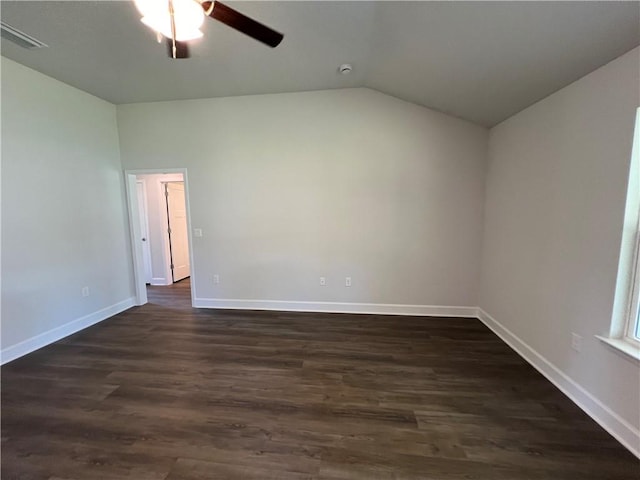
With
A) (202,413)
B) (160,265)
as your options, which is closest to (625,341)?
(202,413)

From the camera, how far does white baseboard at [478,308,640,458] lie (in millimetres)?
1697

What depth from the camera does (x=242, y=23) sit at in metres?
1.56

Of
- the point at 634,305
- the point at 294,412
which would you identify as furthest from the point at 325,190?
the point at 634,305

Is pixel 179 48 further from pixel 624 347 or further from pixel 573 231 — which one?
pixel 624 347

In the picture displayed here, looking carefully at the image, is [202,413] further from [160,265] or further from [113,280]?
[160,265]

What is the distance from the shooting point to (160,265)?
573 centimetres

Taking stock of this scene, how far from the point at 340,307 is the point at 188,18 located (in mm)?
3390

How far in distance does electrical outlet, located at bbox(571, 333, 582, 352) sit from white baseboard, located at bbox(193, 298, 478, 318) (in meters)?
1.62

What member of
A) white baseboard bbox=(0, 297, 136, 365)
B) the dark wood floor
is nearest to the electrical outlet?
the dark wood floor

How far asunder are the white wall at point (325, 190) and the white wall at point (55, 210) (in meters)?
0.53

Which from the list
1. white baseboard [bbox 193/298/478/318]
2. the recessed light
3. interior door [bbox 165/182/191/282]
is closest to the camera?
the recessed light

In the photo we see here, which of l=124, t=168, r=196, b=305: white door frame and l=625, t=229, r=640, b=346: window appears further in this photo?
l=124, t=168, r=196, b=305: white door frame

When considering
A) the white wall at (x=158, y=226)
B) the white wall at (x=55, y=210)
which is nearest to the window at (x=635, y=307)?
the white wall at (x=55, y=210)

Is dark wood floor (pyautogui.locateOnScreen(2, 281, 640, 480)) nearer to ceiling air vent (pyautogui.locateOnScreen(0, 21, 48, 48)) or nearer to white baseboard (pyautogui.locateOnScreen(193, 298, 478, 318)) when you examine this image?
white baseboard (pyautogui.locateOnScreen(193, 298, 478, 318))
